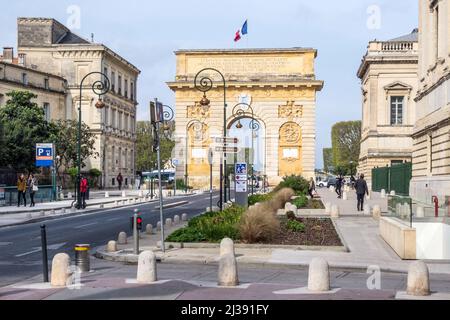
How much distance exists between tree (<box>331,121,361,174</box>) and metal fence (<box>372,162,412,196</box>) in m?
40.1

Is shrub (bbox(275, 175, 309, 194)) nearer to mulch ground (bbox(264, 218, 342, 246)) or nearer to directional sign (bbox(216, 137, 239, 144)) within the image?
directional sign (bbox(216, 137, 239, 144))

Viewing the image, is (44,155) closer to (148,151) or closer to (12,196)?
(12,196)

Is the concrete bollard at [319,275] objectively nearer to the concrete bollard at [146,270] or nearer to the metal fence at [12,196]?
the concrete bollard at [146,270]

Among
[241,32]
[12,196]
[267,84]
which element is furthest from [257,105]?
[12,196]

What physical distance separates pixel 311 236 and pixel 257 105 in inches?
2095

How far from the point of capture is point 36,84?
236ft

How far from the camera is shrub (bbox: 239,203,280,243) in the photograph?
17.8 meters

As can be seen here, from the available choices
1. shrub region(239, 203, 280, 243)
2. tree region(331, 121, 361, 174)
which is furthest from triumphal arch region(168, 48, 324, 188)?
shrub region(239, 203, 280, 243)

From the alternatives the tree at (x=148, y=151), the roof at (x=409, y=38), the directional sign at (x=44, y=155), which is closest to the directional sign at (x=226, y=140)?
the directional sign at (x=44, y=155)

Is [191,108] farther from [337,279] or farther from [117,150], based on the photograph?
[337,279]

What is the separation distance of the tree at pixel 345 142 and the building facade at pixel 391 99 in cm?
3824

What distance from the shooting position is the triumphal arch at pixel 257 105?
230 ft

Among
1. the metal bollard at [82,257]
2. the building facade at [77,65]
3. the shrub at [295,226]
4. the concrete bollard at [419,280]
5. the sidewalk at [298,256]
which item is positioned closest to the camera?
the concrete bollard at [419,280]

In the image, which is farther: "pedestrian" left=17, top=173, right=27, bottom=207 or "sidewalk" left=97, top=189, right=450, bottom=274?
"pedestrian" left=17, top=173, right=27, bottom=207
